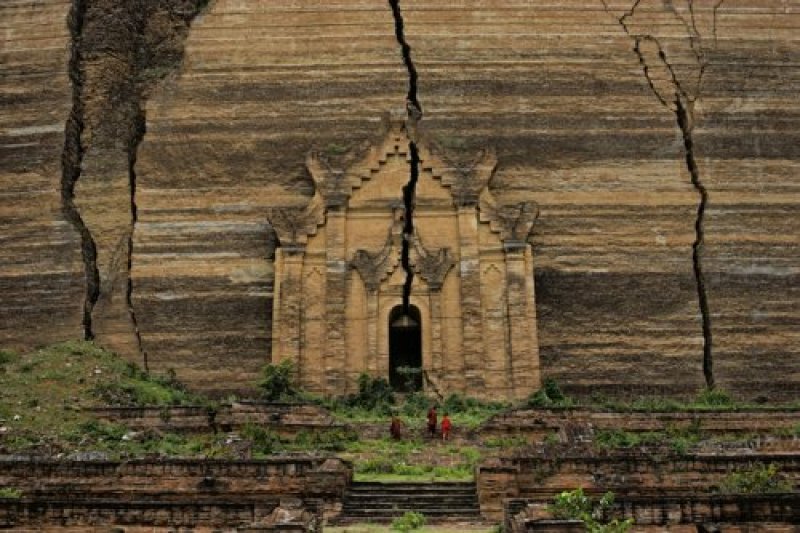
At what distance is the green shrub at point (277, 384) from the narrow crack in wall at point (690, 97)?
8.51 m

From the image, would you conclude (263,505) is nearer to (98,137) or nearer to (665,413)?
(665,413)

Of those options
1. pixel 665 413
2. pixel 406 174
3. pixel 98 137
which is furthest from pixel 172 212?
pixel 665 413

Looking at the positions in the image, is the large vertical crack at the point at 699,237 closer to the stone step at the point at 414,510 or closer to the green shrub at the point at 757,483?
the green shrub at the point at 757,483

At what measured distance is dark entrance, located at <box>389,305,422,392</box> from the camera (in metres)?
21.7

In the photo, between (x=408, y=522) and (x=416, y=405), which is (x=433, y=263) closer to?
(x=416, y=405)

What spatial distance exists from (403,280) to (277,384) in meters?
3.37

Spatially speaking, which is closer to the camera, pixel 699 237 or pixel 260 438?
pixel 260 438

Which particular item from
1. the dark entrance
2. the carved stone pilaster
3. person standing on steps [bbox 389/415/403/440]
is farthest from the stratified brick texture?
person standing on steps [bbox 389/415/403/440]

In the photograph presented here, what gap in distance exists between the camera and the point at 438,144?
2334cm

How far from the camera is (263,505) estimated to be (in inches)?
455

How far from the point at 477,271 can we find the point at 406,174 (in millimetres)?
2690

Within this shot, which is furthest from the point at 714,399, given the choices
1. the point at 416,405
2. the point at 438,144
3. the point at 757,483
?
the point at 757,483

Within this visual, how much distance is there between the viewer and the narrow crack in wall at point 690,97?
896 inches

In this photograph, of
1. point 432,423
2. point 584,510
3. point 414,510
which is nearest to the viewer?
point 584,510
